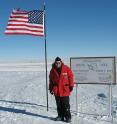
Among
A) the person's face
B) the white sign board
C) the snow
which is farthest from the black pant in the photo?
the white sign board

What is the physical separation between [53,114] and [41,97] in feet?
16.6

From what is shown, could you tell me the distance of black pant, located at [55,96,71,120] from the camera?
9609mm

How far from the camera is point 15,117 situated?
9930 millimetres

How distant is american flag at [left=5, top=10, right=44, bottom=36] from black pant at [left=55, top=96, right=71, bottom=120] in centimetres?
260

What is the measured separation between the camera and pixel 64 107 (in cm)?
967

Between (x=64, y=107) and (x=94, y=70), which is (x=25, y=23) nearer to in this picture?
(x=94, y=70)

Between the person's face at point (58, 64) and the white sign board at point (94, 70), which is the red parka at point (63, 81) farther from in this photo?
the white sign board at point (94, 70)

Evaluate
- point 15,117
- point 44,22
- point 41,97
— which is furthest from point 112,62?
point 41,97

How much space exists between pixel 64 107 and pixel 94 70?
6.20 ft

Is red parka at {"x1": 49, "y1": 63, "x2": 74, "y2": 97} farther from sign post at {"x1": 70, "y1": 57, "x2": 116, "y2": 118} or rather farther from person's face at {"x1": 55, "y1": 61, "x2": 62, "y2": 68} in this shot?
sign post at {"x1": 70, "y1": 57, "x2": 116, "y2": 118}

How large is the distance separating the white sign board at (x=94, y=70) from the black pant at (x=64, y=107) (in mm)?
1642

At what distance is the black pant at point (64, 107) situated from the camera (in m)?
9.61

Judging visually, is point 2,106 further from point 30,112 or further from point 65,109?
point 65,109

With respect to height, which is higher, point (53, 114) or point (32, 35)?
point (32, 35)
